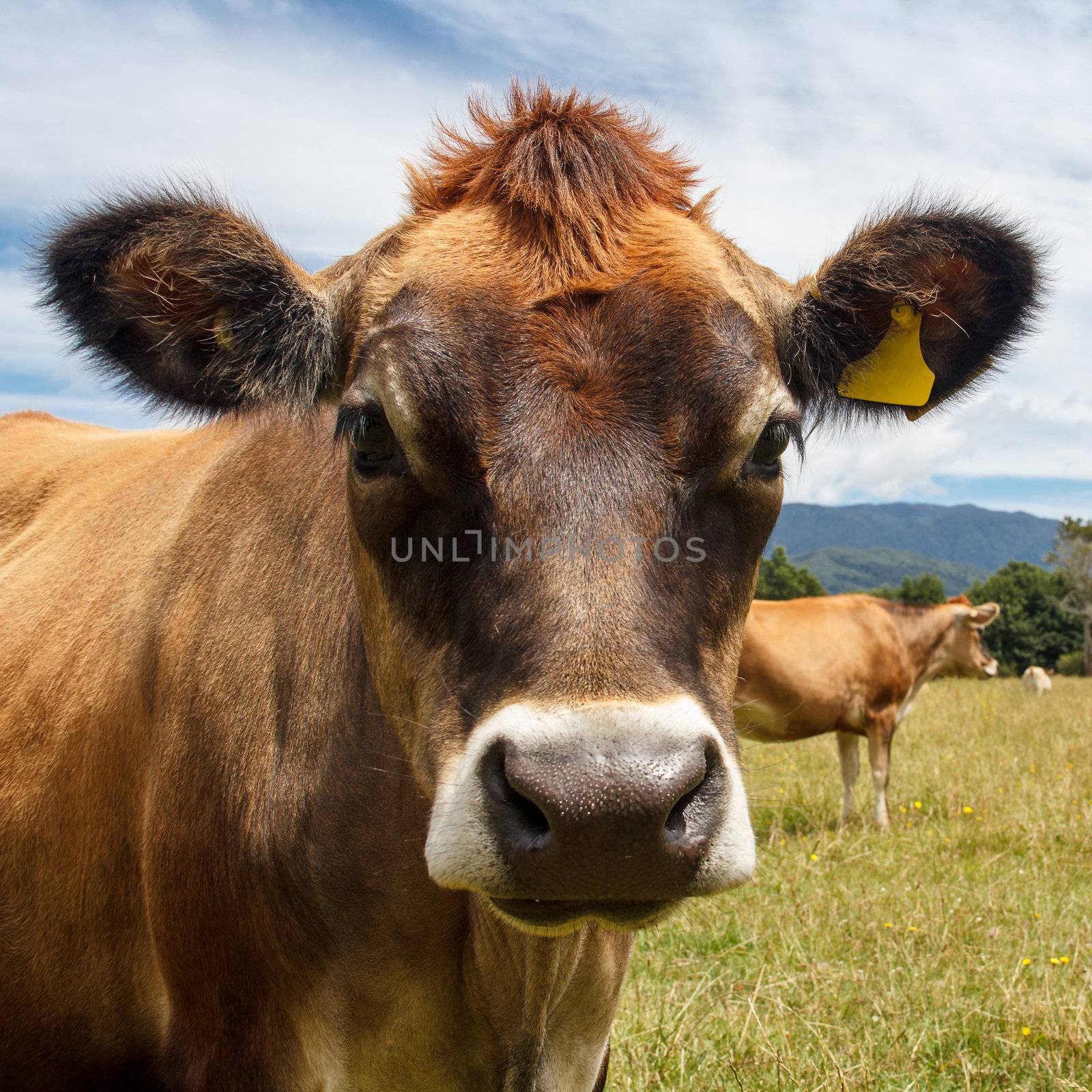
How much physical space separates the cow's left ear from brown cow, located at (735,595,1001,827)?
7362 mm

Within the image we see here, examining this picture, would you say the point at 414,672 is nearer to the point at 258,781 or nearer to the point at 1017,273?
the point at 258,781

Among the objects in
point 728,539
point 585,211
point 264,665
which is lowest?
point 264,665

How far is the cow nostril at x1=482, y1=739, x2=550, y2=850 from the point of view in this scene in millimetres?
1676

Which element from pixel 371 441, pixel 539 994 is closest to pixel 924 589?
pixel 539 994

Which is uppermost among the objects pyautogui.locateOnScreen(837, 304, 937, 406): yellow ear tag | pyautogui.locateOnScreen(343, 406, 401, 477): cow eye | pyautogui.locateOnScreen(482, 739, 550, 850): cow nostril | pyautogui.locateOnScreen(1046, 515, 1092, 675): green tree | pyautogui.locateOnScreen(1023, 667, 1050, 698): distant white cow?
pyautogui.locateOnScreen(837, 304, 937, 406): yellow ear tag

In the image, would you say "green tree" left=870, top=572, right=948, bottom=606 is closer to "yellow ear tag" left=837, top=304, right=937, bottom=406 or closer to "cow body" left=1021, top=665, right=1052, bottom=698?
"cow body" left=1021, top=665, right=1052, bottom=698

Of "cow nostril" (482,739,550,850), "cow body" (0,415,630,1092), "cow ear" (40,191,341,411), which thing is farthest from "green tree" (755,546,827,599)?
"cow nostril" (482,739,550,850)

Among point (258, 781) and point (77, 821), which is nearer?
point (258, 781)

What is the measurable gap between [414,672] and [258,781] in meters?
0.78

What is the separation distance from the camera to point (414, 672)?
2236 mm

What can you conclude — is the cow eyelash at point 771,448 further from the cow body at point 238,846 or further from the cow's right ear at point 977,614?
the cow's right ear at point 977,614

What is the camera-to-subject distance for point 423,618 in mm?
2193

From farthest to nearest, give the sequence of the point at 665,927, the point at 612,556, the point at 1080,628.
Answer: the point at 1080,628 < the point at 665,927 < the point at 612,556

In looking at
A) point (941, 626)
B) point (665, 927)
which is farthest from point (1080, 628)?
point (665, 927)
